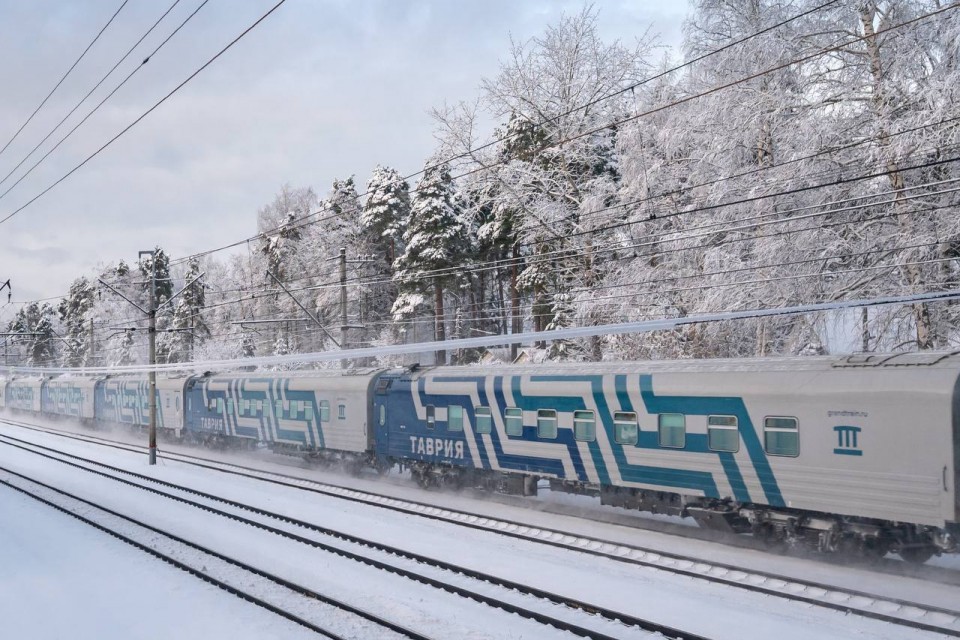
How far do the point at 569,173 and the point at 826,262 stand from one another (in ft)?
38.9

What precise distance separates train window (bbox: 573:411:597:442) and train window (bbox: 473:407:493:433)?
264 cm

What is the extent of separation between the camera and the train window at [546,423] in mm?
16344

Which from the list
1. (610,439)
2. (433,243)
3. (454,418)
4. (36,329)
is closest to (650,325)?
(610,439)

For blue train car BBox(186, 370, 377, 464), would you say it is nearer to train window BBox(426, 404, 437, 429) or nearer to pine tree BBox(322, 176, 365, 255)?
train window BBox(426, 404, 437, 429)

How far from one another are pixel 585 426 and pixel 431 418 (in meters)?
5.26

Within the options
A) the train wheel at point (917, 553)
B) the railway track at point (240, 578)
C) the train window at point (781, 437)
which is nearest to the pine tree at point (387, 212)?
the railway track at point (240, 578)

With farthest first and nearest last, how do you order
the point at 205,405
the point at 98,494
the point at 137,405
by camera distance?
the point at 137,405 < the point at 205,405 < the point at 98,494

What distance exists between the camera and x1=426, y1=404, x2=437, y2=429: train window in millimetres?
19584

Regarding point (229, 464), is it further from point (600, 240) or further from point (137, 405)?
point (600, 240)

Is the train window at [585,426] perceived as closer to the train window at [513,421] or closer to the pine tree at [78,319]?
the train window at [513,421]

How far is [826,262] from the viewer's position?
1981 centimetres

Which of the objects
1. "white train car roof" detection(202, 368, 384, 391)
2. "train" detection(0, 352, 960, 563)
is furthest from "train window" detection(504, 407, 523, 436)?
"white train car roof" detection(202, 368, 384, 391)

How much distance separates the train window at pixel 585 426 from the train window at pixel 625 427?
0.52 meters

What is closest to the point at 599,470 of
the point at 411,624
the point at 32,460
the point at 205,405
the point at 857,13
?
the point at 411,624
